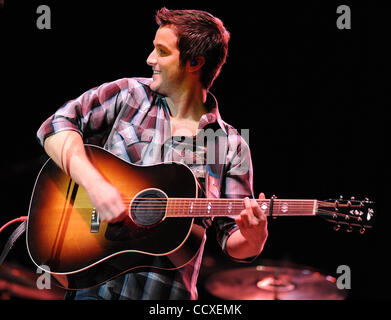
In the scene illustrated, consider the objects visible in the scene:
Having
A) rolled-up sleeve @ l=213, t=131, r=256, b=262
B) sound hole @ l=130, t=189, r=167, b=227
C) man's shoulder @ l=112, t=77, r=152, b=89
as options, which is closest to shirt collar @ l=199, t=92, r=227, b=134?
rolled-up sleeve @ l=213, t=131, r=256, b=262

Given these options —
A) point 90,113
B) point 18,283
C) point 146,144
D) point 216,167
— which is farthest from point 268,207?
point 18,283

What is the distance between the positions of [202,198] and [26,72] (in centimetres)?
144

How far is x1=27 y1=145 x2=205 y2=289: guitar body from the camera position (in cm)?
169

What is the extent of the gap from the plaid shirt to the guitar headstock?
1.41 feet

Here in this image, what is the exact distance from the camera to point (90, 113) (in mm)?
1987

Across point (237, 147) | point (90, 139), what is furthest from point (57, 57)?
point (237, 147)

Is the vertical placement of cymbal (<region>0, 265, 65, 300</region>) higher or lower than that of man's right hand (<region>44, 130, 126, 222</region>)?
lower

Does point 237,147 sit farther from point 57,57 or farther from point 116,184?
point 57,57

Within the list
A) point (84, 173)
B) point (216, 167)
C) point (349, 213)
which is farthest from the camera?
point (216, 167)

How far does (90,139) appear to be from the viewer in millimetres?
2064

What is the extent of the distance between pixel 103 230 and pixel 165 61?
952 millimetres

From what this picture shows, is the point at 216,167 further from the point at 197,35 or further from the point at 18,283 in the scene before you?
the point at 18,283

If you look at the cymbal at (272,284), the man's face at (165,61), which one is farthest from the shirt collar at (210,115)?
the cymbal at (272,284)

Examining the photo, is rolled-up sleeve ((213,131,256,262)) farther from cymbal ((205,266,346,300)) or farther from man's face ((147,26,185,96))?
cymbal ((205,266,346,300))
